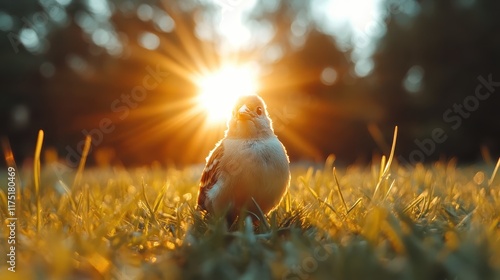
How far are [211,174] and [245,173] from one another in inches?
13.9

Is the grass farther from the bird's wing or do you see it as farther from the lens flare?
the lens flare

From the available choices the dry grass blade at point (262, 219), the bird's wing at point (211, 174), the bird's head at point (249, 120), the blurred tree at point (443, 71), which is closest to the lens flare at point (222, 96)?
the bird's head at point (249, 120)

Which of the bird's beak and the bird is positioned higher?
the bird's beak

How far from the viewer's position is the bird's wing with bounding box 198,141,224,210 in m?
2.70

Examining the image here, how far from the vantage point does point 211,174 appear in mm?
2742

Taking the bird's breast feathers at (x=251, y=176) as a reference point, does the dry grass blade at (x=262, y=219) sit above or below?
below

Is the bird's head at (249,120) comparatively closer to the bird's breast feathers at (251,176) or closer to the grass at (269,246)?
the bird's breast feathers at (251,176)

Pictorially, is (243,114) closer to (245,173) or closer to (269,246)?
(245,173)

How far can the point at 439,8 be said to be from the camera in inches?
691

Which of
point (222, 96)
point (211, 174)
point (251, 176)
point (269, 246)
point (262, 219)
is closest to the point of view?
point (269, 246)

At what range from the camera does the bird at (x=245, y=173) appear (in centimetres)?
246

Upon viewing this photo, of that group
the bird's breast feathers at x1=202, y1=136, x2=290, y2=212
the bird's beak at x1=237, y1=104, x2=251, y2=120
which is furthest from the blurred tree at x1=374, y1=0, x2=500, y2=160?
the bird's breast feathers at x1=202, y1=136, x2=290, y2=212

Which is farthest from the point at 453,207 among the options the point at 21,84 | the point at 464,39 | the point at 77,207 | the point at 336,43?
the point at 21,84

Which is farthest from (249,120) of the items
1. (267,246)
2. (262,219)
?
(267,246)
